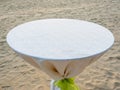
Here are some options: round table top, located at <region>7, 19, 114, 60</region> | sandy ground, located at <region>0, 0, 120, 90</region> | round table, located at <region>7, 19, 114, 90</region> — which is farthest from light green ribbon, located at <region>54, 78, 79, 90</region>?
sandy ground, located at <region>0, 0, 120, 90</region>

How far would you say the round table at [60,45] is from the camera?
1.70m

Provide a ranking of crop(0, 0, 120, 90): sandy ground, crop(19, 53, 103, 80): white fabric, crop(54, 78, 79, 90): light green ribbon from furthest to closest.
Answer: crop(0, 0, 120, 90): sandy ground
crop(54, 78, 79, 90): light green ribbon
crop(19, 53, 103, 80): white fabric

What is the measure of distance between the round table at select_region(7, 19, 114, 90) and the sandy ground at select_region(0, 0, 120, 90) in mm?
923

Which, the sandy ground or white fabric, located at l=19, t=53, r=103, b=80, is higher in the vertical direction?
white fabric, located at l=19, t=53, r=103, b=80

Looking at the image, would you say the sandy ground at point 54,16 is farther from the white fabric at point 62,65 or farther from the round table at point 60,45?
the white fabric at point 62,65

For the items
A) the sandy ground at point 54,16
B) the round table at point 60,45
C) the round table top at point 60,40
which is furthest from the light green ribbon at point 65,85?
the sandy ground at point 54,16

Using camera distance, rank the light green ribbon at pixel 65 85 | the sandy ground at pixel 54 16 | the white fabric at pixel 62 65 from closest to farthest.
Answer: the white fabric at pixel 62 65
the light green ribbon at pixel 65 85
the sandy ground at pixel 54 16

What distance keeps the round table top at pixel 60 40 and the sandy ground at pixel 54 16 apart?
35.8 inches

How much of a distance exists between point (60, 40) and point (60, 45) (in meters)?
0.10

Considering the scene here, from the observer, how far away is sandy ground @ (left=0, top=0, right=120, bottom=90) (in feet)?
9.59

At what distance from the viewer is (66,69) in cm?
176

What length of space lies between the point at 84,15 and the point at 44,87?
2971mm

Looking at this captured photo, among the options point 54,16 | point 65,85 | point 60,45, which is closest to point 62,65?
point 60,45

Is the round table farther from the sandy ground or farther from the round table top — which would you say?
the sandy ground
